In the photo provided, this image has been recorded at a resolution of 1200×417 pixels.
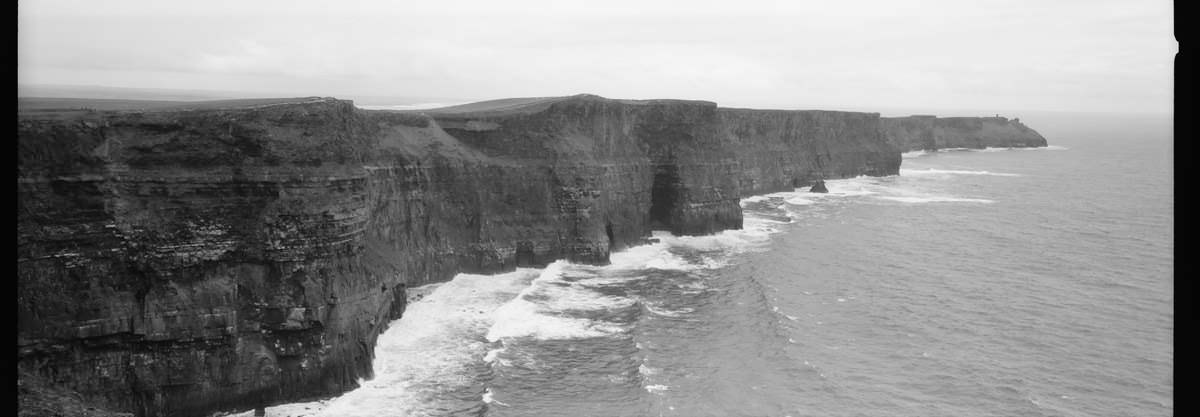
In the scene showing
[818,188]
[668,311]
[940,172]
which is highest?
[940,172]

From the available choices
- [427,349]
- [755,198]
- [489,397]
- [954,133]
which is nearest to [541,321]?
[427,349]

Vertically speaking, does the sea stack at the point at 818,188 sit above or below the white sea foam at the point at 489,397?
above

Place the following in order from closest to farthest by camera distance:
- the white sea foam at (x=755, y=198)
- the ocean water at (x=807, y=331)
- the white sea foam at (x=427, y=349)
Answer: the white sea foam at (x=427, y=349) → the ocean water at (x=807, y=331) → the white sea foam at (x=755, y=198)

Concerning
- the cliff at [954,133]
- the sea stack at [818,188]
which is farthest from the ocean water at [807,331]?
the cliff at [954,133]

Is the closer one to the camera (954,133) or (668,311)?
(668,311)

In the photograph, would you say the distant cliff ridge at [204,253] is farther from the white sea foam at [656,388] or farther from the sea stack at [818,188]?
the sea stack at [818,188]

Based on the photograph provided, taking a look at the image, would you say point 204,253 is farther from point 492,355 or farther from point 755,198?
point 755,198
